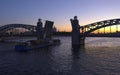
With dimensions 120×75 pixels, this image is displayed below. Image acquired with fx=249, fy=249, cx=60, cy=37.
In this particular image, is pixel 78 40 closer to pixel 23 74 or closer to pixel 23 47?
pixel 23 47

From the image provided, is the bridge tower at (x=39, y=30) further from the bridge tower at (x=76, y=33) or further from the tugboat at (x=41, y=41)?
the bridge tower at (x=76, y=33)

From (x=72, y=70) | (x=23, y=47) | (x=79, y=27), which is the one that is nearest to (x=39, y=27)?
(x=79, y=27)

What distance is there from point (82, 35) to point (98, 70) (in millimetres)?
83290

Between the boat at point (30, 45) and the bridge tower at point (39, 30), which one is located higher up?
the bridge tower at point (39, 30)

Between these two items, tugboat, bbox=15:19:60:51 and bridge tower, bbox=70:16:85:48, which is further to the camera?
bridge tower, bbox=70:16:85:48

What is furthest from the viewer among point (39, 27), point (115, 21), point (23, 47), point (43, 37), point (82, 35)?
point (39, 27)

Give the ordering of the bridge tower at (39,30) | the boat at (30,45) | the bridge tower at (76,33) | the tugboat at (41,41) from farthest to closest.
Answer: the bridge tower at (39,30)
the bridge tower at (76,33)
the tugboat at (41,41)
the boat at (30,45)

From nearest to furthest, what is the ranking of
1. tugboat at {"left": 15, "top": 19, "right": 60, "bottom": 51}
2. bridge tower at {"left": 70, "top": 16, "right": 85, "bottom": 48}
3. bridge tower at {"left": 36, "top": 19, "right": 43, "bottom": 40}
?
1. tugboat at {"left": 15, "top": 19, "right": 60, "bottom": 51}
2. bridge tower at {"left": 70, "top": 16, "right": 85, "bottom": 48}
3. bridge tower at {"left": 36, "top": 19, "right": 43, "bottom": 40}

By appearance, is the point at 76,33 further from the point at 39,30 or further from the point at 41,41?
the point at 39,30

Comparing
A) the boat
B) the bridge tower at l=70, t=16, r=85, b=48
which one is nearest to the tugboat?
the boat

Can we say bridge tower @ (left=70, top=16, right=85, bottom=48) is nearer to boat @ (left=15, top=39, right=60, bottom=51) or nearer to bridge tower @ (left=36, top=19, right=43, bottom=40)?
boat @ (left=15, top=39, right=60, bottom=51)

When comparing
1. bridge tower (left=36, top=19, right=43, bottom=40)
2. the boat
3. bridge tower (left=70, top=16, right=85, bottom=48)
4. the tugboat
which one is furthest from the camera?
bridge tower (left=36, top=19, right=43, bottom=40)

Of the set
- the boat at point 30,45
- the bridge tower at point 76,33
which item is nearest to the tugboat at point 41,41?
the boat at point 30,45

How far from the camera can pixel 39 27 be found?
155 m
